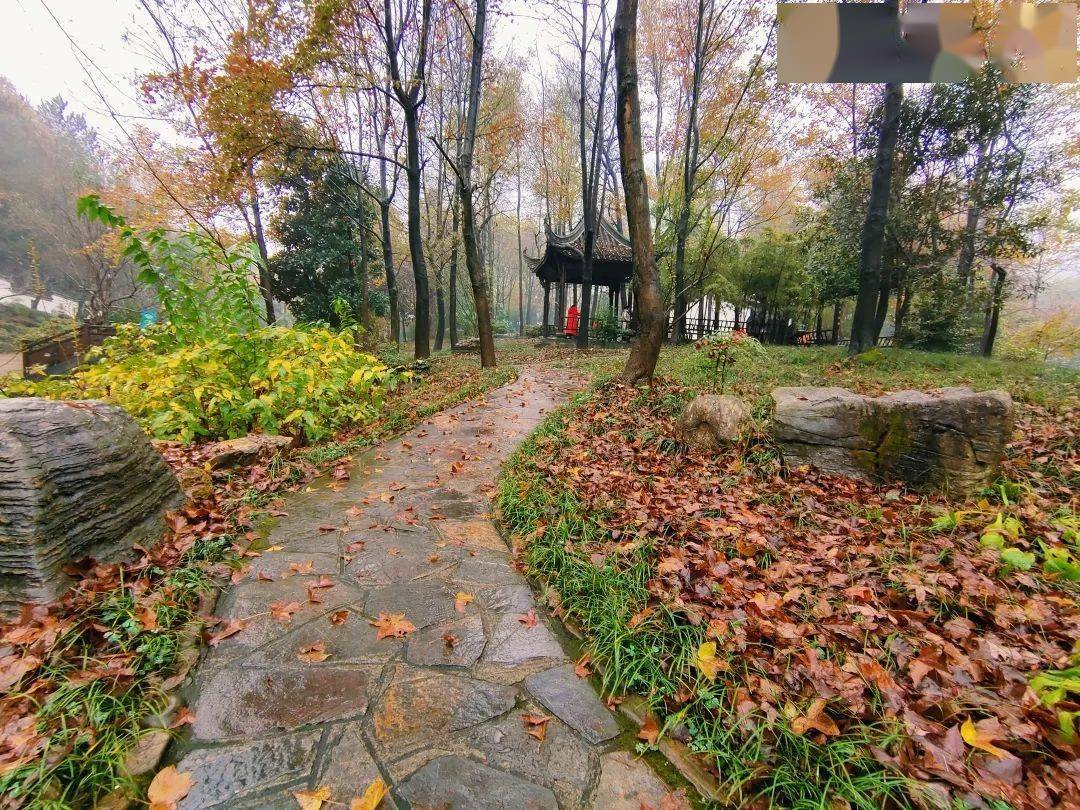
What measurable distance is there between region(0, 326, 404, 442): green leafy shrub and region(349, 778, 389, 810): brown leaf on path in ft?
12.5

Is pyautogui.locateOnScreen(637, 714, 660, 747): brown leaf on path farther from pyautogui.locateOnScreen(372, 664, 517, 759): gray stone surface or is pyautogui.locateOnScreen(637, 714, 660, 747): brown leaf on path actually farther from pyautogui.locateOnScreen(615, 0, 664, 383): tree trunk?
pyautogui.locateOnScreen(615, 0, 664, 383): tree trunk

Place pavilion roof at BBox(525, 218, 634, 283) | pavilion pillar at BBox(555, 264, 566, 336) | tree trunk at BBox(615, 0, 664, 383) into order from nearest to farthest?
1. tree trunk at BBox(615, 0, 664, 383)
2. pavilion roof at BBox(525, 218, 634, 283)
3. pavilion pillar at BBox(555, 264, 566, 336)

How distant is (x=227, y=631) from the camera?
6.97 ft

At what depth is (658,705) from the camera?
1823 millimetres

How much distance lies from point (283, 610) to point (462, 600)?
0.90 meters

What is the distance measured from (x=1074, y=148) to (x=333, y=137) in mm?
18813

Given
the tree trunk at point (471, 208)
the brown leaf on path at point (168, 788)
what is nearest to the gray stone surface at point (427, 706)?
the brown leaf on path at point (168, 788)

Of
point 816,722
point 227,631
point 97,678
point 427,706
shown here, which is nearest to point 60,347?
point 227,631

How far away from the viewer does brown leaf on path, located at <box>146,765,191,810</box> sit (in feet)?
4.58

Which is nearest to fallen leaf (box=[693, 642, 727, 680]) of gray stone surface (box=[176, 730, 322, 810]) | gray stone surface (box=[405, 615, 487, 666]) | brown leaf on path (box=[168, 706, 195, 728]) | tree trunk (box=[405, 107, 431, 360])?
gray stone surface (box=[405, 615, 487, 666])

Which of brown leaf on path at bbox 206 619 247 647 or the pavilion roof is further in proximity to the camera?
the pavilion roof

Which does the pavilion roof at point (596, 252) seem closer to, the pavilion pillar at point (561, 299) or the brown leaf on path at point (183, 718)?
the pavilion pillar at point (561, 299)

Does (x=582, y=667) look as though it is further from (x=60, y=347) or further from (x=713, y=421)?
(x=60, y=347)

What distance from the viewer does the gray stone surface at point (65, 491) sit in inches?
77.7
